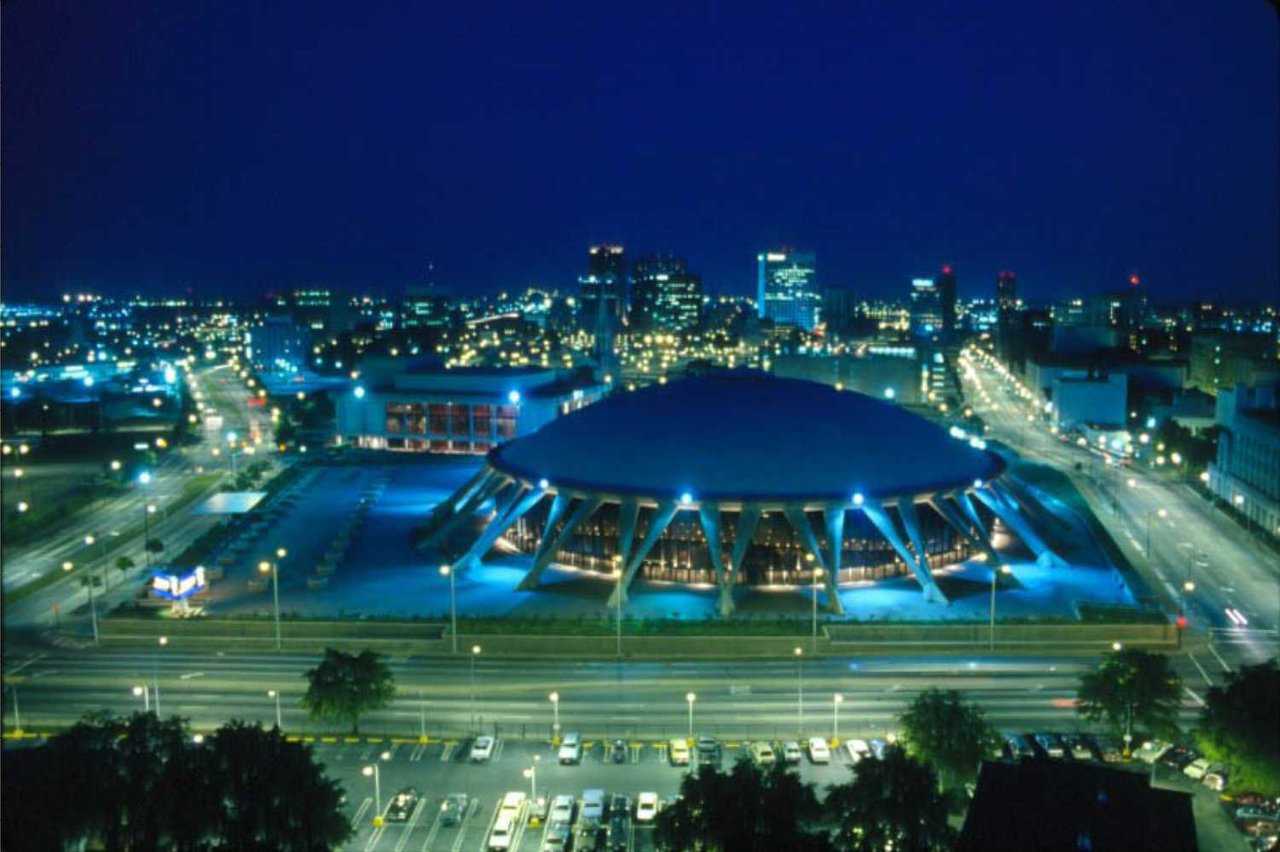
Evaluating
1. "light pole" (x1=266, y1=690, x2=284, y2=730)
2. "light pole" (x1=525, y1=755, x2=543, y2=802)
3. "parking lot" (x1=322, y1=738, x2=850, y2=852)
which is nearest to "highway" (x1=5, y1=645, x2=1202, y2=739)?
"light pole" (x1=266, y1=690, x2=284, y2=730)

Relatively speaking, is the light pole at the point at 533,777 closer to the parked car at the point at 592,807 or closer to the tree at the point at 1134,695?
the parked car at the point at 592,807

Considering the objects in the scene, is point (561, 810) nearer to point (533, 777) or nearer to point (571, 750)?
point (533, 777)

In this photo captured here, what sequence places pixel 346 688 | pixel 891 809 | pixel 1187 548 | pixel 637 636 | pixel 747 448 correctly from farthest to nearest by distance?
pixel 1187 548, pixel 747 448, pixel 637 636, pixel 346 688, pixel 891 809

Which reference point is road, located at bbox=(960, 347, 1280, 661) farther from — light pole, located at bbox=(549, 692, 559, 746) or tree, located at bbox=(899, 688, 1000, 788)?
light pole, located at bbox=(549, 692, 559, 746)

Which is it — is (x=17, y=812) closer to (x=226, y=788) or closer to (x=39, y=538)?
(x=226, y=788)

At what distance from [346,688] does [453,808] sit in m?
6.33

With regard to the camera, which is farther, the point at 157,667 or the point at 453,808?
the point at 157,667

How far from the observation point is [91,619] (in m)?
46.1

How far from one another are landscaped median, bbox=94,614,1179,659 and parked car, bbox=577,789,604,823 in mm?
12629

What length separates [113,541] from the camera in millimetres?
61031

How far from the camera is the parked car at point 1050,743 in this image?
104ft

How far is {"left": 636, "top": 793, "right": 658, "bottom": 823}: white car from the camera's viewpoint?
91.6ft

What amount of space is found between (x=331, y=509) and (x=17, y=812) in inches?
1827

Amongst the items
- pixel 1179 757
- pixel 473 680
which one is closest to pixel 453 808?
pixel 473 680
